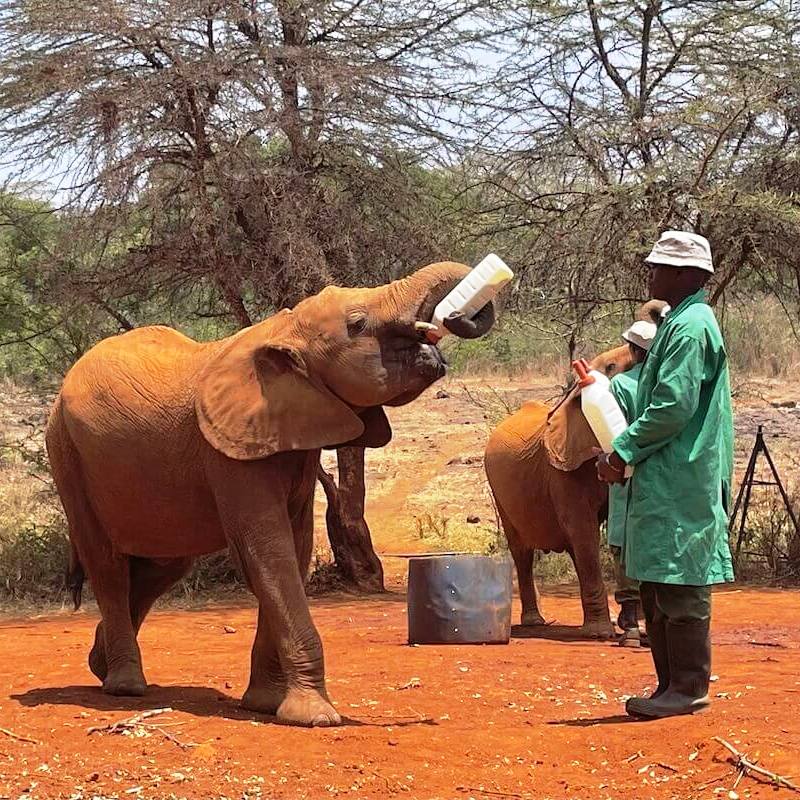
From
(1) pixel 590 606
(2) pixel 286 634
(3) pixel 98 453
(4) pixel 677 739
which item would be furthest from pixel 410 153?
(4) pixel 677 739

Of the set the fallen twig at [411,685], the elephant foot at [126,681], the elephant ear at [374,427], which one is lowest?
the fallen twig at [411,685]

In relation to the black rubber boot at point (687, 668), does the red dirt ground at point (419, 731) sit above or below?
below

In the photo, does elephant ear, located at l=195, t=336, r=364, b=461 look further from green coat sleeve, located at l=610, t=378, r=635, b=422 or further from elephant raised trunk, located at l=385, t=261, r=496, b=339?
green coat sleeve, located at l=610, t=378, r=635, b=422

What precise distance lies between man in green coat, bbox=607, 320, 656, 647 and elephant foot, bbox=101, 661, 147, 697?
2749 millimetres

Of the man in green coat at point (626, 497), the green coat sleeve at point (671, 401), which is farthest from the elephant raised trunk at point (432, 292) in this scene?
the man in green coat at point (626, 497)

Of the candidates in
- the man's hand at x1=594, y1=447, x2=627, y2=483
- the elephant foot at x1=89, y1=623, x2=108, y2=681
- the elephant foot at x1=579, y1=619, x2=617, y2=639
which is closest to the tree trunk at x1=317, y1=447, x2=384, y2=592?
the elephant foot at x1=579, y1=619, x2=617, y2=639

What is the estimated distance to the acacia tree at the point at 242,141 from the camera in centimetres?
1360

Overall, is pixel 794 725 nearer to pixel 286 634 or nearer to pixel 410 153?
pixel 286 634

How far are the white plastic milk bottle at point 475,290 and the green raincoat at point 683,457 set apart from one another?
81cm

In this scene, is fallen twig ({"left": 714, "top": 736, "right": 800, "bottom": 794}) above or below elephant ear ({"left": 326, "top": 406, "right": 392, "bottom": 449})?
below

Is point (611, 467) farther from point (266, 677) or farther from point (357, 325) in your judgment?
point (266, 677)

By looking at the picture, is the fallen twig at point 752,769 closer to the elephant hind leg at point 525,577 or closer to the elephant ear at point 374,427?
the elephant ear at point 374,427

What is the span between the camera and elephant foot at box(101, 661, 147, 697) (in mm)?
7562

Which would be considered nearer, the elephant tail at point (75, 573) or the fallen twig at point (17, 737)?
the fallen twig at point (17, 737)
